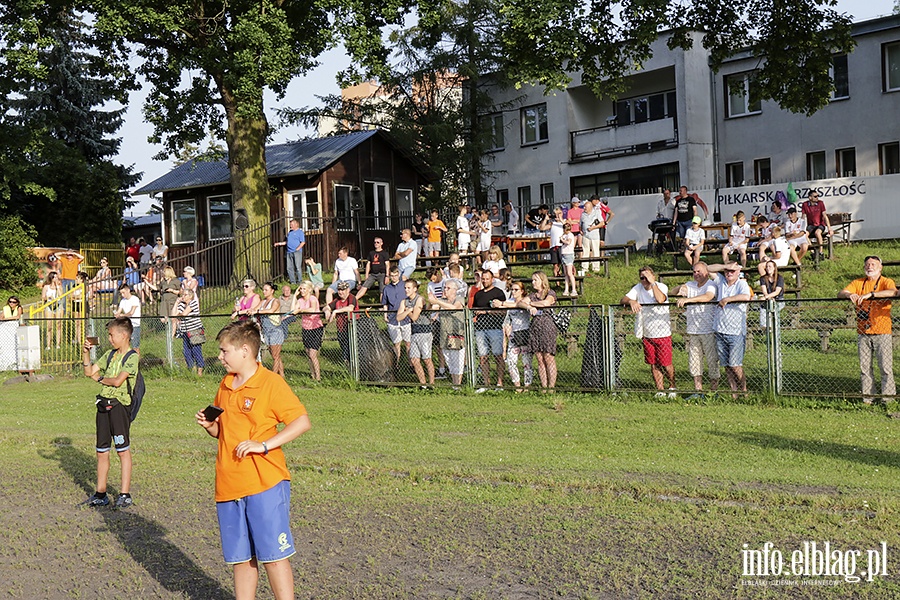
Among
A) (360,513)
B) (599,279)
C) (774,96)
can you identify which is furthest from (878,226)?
(360,513)

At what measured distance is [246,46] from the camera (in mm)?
25141

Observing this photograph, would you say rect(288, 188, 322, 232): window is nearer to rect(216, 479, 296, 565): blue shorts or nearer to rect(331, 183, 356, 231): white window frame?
rect(331, 183, 356, 231): white window frame

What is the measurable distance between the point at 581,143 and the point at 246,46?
18.3 meters

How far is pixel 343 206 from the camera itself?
34.2 meters

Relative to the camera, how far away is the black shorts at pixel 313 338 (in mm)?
17094

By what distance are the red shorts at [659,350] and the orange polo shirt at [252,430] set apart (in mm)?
9351

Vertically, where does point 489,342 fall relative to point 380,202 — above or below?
below

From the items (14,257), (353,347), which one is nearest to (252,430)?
(353,347)

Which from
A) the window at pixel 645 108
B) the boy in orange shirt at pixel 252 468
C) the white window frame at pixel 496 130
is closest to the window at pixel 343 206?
the white window frame at pixel 496 130

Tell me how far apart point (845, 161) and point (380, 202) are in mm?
16653

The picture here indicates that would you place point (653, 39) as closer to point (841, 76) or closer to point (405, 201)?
point (841, 76)

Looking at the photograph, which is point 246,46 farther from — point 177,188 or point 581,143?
point 581,143

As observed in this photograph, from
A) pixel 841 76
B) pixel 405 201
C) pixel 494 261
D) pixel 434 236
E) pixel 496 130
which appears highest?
pixel 496 130

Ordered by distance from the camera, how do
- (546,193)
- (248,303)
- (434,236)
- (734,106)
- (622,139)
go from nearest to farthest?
(248,303), (434,236), (734,106), (622,139), (546,193)
